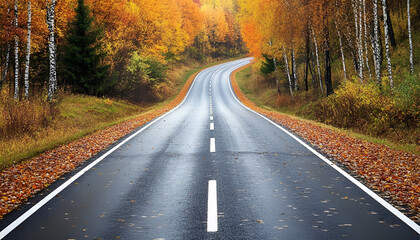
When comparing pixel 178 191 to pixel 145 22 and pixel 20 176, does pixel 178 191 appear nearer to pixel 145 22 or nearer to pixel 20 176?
pixel 20 176

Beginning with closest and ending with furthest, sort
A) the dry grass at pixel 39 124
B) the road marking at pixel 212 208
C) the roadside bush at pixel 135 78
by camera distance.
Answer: the road marking at pixel 212 208 → the dry grass at pixel 39 124 → the roadside bush at pixel 135 78

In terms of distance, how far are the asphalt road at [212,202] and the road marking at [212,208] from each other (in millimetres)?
17

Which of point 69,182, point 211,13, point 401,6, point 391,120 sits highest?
point 211,13

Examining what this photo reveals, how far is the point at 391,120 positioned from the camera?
55.2 ft

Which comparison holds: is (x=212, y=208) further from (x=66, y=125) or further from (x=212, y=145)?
(x=66, y=125)

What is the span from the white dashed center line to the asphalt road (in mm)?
17

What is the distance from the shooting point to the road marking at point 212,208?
5211 mm

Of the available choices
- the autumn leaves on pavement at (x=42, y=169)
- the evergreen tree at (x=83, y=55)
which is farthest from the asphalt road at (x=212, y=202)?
the evergreen tree at (x=83, y=55)

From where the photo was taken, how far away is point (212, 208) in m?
6.05

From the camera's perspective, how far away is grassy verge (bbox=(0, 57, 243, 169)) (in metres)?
11.4

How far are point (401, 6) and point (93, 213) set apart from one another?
34.6m

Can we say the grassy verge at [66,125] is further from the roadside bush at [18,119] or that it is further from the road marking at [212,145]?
the road marking at [212,145]

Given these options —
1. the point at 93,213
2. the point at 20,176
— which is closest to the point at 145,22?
the point at 20,176

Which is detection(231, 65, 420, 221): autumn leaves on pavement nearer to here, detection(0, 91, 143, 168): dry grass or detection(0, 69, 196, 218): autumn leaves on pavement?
detection(0, 69, 196, 218): autumn leaves on pavement
